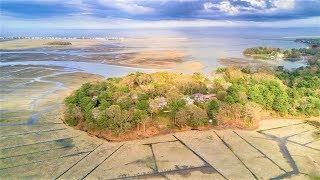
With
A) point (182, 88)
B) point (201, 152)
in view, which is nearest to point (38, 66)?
point (182, 88)

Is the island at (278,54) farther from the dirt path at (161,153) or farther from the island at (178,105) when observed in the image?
the dirt path at (161,153)

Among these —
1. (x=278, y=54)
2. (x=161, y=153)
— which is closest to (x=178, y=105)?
(x=161, y=153)

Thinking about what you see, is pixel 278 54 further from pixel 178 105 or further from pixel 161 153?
pixel 161 153

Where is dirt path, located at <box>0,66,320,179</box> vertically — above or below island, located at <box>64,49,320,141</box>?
below

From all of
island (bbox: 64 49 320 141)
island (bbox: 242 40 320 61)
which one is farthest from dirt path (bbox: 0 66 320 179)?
island (bbox: 242 40 320 61)

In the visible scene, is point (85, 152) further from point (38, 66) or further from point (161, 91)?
point (38, 66)

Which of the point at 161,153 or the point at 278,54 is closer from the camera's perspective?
the point at 161,153

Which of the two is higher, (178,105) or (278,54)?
(178,105)

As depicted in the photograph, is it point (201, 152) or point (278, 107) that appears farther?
point (278, 107)

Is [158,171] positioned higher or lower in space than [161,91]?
lower

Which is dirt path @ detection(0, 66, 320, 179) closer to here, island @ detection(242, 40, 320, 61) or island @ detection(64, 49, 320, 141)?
island @ detection(64, 49, 320, 141)

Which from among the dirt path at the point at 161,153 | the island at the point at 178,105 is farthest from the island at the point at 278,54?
the dirt path at the point at 161,153
